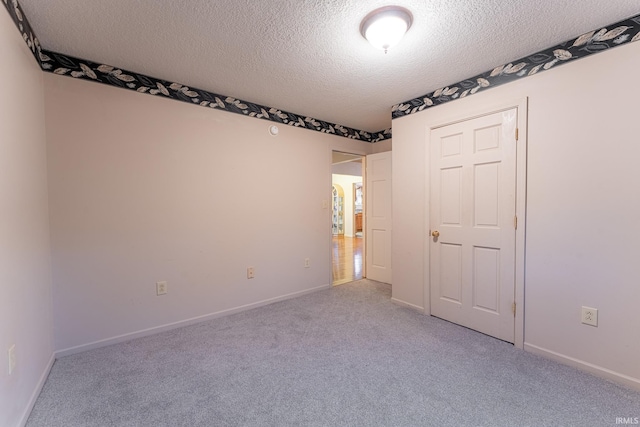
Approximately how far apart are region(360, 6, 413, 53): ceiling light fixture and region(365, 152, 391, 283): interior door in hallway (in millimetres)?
2202

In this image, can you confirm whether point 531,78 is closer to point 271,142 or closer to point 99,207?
point 271,142

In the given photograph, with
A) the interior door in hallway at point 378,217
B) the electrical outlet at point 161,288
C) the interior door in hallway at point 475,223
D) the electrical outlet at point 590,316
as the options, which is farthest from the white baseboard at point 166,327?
the electrical outlet at point 590,316

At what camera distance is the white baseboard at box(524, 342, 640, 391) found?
165 centimetres

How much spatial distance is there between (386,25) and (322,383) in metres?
2.33

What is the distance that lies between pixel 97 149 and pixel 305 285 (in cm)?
260

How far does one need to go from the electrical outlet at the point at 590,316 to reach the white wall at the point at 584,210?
0.09ft

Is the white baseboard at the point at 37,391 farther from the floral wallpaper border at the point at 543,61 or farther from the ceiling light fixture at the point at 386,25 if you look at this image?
the floral wallpaper border at the point at 543,61

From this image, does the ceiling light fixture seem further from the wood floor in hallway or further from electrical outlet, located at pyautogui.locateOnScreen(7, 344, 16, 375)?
the wood floor in hallway

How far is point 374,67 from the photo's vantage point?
2.23 m

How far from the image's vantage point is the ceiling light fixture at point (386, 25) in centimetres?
156

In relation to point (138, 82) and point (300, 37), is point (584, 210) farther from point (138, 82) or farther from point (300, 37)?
point (138, 82)

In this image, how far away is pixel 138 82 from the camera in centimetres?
231

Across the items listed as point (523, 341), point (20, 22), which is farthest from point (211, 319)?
point (523, 341)

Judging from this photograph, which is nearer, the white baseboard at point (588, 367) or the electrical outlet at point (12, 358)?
the electrical outlet at point (12, 358)
